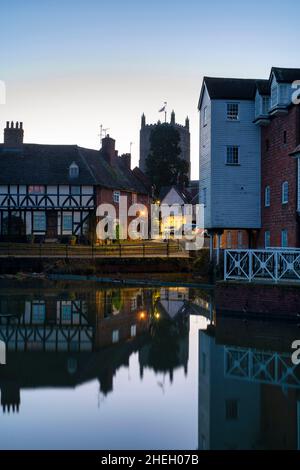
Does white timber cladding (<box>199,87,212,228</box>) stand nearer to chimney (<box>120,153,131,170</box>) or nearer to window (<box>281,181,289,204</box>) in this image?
window (<box>281,181,289,204</box>)

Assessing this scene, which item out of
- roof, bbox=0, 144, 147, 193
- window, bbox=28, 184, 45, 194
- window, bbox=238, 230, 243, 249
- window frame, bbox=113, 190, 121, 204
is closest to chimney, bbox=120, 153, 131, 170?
roof, bbox=0, 144, 147, 193

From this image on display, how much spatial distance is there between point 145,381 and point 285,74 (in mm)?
18949

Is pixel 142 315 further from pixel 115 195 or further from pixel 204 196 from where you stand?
pixel 115 195

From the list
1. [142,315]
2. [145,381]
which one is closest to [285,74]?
[142,315]

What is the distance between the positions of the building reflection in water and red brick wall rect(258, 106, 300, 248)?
5.36 metres

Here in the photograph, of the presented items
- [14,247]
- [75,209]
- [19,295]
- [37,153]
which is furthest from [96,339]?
[37,153]

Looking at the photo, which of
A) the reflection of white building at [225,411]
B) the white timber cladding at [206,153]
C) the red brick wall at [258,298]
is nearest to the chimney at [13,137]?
the white timber cladding at [206,153]

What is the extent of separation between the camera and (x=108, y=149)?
5406 cm

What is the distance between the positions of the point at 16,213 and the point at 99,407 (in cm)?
3858

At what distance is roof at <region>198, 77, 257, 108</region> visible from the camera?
29031 millimetres

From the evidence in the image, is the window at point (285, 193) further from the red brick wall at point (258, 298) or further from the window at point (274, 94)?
the red brick wall at point (258, 298)

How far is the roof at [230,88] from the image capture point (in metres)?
29.0

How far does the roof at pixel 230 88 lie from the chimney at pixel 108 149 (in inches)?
969
